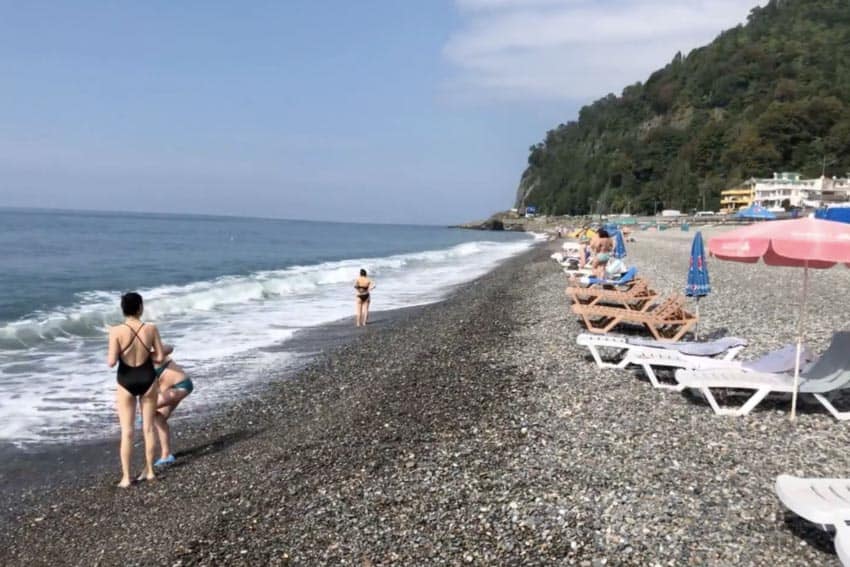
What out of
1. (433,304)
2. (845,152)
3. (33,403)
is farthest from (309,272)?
(845,152)

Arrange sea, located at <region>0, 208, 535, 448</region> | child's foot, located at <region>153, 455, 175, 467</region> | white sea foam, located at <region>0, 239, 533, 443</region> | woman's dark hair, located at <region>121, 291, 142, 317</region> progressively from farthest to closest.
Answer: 1. sea, located at <region>0, 208, 535, 448</region>
2. white sea foam, located at <region>0, 239, 533, 443</region>
3. child's foot, located at <region>153, 455, 175, 467</region>
4. woman's dark hair, located at <region>121, 291, 142, 317</region>

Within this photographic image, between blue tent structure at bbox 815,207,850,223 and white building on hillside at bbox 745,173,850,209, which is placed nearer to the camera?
blue tent structure at bbox 815,207,850,223

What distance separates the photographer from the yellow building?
94.8m

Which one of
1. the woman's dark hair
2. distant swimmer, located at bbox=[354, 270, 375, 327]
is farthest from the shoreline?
distant swimmer, located at bbox=[354, 270, 375, 327]

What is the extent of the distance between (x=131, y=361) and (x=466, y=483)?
10.2 feet

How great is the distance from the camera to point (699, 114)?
134000mm

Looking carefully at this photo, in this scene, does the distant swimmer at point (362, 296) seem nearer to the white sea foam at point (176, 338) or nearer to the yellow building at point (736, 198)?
the white sea foam at point (176, 338)

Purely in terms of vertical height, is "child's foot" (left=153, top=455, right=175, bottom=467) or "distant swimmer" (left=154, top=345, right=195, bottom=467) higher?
"distant swimmer" (left=154, top=345, right=195, bottom=467)

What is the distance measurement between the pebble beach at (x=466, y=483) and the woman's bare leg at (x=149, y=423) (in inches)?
6.1

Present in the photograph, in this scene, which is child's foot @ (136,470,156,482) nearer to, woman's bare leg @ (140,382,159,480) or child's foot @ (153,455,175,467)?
woman's bare leg @ (140,382,159,480)

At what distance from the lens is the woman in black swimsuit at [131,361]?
554 centimetres

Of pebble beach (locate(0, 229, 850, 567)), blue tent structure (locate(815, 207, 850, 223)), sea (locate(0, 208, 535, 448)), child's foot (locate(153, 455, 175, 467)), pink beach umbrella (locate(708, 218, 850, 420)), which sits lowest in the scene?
sea (locate(0, 208, 535, 448))

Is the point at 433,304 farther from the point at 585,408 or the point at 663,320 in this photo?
the point at 585,408

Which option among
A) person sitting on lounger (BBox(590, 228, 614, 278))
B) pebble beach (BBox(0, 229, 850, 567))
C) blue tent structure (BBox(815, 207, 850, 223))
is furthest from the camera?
blue tent structure (BBox(815, 207, 850, 223))
